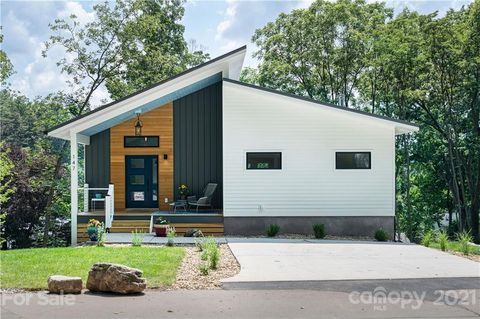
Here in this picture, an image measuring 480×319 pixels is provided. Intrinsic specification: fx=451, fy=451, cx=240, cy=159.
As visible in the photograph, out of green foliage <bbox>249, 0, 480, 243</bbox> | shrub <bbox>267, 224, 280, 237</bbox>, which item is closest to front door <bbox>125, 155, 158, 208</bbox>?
shrub <bbox>267, 224, 280, 237</bbox>

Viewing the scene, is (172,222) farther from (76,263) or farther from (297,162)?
(76,263)

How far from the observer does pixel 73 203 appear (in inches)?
494

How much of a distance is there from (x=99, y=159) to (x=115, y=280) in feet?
30.2

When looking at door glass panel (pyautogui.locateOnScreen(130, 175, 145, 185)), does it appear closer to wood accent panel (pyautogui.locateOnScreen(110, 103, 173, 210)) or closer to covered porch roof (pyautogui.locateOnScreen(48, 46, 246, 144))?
wood accent panel (pyautogui.locateOnScreen(110, 103, 173, 210))

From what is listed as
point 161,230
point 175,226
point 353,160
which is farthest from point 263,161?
point 161,230

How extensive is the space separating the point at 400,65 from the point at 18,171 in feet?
53.7

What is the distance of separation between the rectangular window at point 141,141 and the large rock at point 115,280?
8.71 m

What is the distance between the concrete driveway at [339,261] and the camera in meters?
7.34

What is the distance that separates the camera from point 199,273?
7266mm

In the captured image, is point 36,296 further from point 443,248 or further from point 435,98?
point 435,98

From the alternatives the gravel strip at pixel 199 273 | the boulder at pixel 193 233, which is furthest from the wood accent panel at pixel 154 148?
the gravel strip at pixel 199 273

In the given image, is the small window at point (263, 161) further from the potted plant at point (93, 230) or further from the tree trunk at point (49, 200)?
the tree trunk at point (49, 200)

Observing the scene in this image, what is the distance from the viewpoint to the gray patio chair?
13.4 metres

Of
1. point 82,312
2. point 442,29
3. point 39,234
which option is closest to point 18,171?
point 39,234
